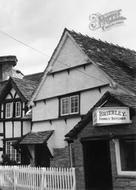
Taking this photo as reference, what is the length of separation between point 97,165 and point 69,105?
4471 mm

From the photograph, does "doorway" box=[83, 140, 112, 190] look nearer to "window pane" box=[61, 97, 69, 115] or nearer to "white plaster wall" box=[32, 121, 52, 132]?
"window pane" box=[61, 97, 69, 115]

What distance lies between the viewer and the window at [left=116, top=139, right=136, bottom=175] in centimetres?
1219

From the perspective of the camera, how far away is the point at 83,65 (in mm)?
17500

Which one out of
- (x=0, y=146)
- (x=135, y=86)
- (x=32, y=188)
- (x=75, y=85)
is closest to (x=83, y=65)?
(x=75, y=85)

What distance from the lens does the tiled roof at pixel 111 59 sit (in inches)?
634

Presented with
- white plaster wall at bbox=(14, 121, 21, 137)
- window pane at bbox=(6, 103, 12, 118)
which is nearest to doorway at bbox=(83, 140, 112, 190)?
white plaster wall at bbox=(14, 121, 21, 137)

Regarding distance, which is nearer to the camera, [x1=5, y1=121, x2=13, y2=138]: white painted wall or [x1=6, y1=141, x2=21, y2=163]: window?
[x1=6, y1=141, x2=21, y2=163]: window

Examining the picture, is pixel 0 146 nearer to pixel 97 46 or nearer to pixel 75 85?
pixel 75 85

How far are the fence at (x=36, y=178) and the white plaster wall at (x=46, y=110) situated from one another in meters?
3.87

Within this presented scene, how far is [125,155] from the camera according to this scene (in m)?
12.4

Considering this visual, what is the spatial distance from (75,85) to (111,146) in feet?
19.8

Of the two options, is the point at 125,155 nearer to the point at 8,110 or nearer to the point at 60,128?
the point at 60,128

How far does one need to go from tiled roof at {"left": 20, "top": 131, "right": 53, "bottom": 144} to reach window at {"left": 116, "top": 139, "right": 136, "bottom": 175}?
6436 mm

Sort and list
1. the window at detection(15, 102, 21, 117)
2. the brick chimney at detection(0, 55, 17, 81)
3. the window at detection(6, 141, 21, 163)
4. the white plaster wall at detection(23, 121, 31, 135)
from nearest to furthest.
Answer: the white plaster wall at detection(23, 121, 31, 135), the window at detection(6, 141, 21, 163), the window at detection(15, 102, 21, 117), the brick chimney at detection(0, 55, 17, 81)
